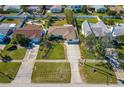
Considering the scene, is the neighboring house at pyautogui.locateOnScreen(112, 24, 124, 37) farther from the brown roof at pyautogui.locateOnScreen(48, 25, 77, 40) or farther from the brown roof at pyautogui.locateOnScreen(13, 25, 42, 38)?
the brown roof at pyautogui.locateOnScreen(13, 25, 42, 38)

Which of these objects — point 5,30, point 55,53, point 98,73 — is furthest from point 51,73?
point 5,30

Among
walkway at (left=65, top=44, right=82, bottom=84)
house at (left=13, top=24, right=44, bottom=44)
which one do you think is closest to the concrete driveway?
walkway at (left=65, top=44, right=82, bottom=84)

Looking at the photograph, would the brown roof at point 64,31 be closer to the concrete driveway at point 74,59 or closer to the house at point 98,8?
the concrete driveway at point 74,59

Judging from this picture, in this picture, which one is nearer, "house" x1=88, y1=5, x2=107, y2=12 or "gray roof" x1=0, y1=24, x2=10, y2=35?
"gray roof" x1=0, y1=24, x2=10, y2=35

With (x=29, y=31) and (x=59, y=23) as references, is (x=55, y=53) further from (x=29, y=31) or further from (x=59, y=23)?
(x=59, y=23)

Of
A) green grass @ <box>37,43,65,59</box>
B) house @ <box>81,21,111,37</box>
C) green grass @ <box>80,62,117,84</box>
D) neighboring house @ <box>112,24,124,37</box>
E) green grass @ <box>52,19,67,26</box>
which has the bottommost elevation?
green grass @ <box>80,62,117,84</box>

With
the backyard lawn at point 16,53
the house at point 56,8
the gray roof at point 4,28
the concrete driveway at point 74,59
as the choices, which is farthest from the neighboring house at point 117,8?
the backyard lawn at point 16,53
